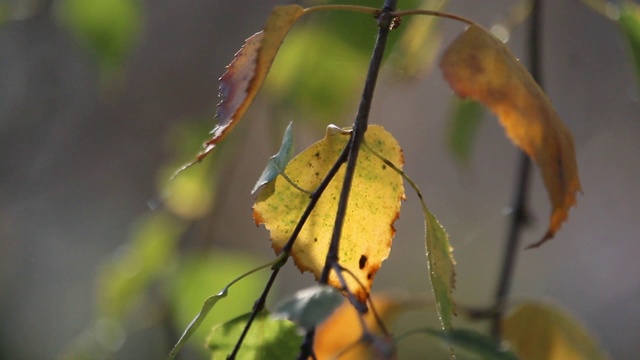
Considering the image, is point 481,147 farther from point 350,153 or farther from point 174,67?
point 350,153

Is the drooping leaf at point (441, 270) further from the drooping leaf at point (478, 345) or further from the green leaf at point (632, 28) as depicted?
the green leaf at point (632, 28)

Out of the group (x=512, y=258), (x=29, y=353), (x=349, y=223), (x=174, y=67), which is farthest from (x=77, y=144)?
(x=349, y=223)

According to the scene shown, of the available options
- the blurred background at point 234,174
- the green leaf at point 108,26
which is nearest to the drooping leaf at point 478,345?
the green leaf at point 108,26

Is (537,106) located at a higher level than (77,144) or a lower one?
lower

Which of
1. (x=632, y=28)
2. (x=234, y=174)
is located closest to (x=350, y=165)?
(x=632, y=28)

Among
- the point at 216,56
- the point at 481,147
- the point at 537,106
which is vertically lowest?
the point at 481,147

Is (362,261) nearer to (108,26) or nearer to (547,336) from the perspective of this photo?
(547,336)
